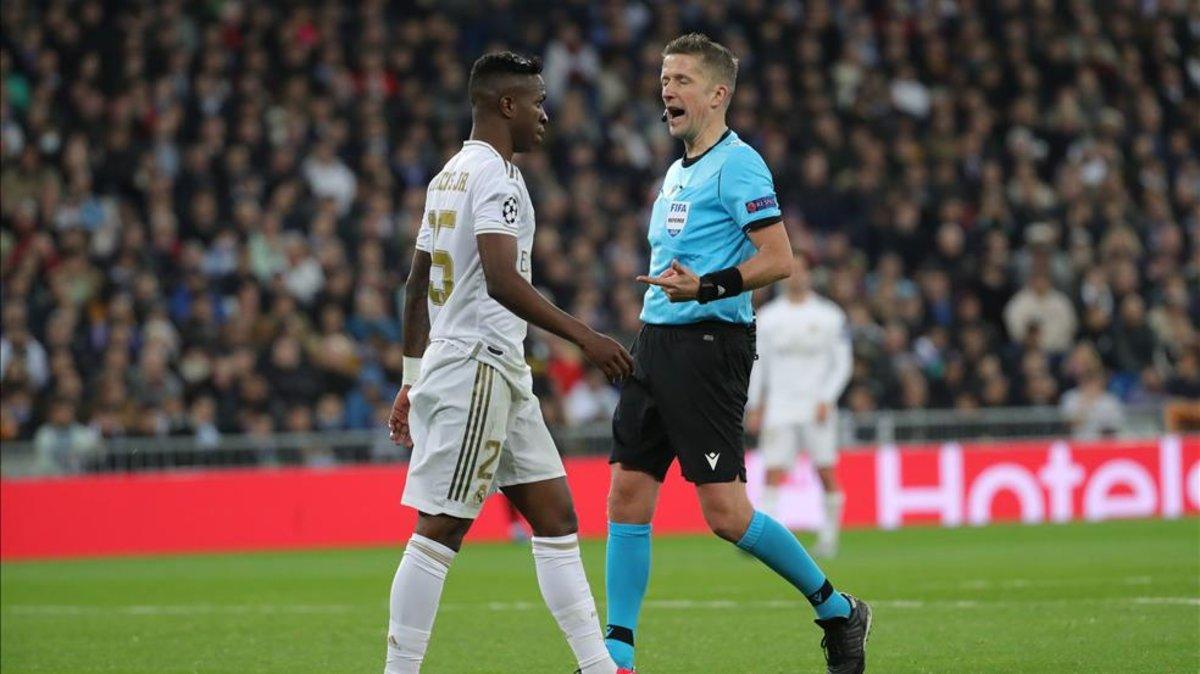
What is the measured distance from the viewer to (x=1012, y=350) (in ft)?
72.7

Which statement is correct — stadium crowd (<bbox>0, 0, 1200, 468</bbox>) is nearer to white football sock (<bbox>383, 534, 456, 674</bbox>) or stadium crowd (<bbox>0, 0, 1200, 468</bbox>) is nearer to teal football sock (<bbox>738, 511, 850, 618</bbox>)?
teal football sock (<bbox>738, 511, 850, 618</bbox>)

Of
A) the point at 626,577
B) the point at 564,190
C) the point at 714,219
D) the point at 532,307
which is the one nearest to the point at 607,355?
the point at 532,307

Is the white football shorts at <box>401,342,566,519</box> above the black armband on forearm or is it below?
below

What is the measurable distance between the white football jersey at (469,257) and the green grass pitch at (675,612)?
2119 mm

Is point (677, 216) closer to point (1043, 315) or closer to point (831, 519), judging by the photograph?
point (831, 519)

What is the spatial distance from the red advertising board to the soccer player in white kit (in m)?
11.4

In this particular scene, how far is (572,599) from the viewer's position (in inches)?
273

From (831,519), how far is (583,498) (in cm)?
403

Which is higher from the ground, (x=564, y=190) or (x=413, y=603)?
(x=564, y=190)

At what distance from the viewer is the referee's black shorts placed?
24.9 ft

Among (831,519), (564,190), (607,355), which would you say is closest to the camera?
(607,355)

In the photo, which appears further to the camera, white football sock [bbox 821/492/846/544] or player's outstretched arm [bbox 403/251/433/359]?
white football sock [bbox 821/492/846/544]


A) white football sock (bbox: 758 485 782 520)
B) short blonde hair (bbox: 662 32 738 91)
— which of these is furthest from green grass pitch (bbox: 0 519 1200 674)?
short blonde hair (bbox: 662 32 738 91)

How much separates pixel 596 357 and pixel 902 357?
50.7 ft
